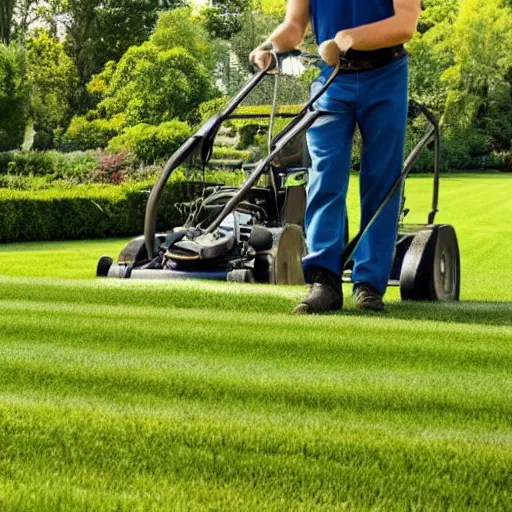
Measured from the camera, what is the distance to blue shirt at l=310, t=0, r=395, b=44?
6.70 metres

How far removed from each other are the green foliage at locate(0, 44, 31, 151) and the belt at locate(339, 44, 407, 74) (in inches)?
1537

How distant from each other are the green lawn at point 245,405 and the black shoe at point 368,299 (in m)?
0.11

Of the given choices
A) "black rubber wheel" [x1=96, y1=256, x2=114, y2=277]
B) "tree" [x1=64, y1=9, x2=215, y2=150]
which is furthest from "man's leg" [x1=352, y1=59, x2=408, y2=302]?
"tree" [x1=64, y1=9, x2=215, y2=150]

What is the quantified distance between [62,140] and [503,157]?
61.3ft

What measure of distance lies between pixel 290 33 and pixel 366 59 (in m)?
0.65

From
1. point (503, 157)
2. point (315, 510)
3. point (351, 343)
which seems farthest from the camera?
point (503, 157)

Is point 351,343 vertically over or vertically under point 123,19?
under

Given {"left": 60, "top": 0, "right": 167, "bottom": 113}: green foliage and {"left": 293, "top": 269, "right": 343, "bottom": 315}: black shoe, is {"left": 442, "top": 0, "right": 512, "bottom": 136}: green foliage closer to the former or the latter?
{"left": 60, "top": 0, "right": 167, "bottom": 113}: green foliage

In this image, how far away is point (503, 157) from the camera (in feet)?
185

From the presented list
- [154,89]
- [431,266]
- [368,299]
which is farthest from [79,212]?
[154,89]

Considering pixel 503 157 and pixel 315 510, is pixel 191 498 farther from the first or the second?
pixel 503 157

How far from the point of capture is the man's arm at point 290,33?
711 cm

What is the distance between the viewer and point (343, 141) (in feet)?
22.2

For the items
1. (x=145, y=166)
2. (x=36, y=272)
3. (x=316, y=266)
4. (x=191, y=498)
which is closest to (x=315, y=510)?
(x=191, y=498)
